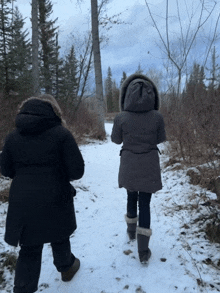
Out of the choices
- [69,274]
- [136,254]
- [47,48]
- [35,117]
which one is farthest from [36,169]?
[47,48]

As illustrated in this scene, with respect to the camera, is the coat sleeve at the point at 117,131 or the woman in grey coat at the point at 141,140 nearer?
the woman in grey coat at the point at 141,140

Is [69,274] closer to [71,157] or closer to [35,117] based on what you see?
[71,157]

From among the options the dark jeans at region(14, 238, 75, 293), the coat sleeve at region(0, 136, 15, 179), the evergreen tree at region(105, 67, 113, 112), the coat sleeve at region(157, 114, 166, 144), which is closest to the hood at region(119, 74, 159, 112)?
the coat sleeve at region(157, 114, 166, 144)

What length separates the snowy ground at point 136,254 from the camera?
75.2 inches

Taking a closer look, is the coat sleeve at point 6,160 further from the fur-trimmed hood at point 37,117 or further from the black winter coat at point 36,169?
the fur-trimmed hood at point 37,117

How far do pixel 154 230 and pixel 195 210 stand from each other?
0.77m

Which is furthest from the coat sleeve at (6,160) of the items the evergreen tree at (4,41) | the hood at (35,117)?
the evergreen tree at (4,41)

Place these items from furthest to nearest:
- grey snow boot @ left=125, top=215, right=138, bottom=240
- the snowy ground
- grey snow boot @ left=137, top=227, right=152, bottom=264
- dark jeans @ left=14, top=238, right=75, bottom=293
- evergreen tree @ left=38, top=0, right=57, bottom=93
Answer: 1. evergreen tree @ left=38, top=0, right=57, bottom=93
2. grey snow boot @ left=125, top=215, right=138, bottom=240
3. grey snow boot @ left=137, top=227, right=152, bottom=264
4. the snowy ground
5. dark jeans @ left=14, top=238, right=75, bottom=293

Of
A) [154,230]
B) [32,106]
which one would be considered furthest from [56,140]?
[154,230]

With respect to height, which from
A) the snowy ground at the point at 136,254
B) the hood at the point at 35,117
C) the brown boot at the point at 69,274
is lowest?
the snowy ground at the point at 136,254

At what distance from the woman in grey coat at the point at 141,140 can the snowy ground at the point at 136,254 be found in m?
0.26

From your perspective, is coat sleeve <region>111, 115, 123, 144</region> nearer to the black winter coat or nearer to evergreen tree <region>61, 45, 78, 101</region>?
the black winter coat

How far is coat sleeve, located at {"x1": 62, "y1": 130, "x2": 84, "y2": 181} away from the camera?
5.07 feet

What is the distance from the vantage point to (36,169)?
60.1 inches
